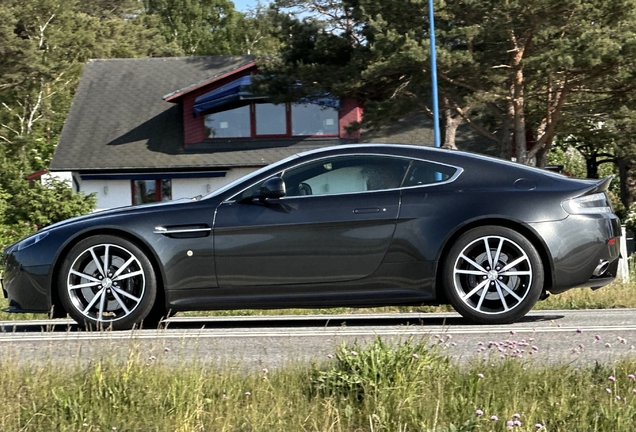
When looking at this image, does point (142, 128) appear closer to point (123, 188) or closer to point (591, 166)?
point (123, 188)

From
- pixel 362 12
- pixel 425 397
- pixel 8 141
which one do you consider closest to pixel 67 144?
pixel 362 12

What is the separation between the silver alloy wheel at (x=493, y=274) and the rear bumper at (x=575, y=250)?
209mm

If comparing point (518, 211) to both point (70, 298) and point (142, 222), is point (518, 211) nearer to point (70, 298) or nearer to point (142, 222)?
point (142, 222)

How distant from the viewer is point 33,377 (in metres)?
5.34

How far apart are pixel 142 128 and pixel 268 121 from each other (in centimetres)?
501

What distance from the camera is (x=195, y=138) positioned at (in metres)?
38.8

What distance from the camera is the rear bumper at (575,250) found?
7492 mm

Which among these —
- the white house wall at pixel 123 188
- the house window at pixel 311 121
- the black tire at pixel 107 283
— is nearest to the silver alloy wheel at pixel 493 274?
the black tire at pixel 107 283

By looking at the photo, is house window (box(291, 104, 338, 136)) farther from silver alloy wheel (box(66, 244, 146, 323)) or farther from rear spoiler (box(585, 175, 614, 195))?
silver alloy wheel (box(66, 244, 146, 323))

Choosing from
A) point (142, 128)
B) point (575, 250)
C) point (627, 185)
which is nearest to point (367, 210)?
point (575, 250)

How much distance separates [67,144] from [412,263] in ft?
109

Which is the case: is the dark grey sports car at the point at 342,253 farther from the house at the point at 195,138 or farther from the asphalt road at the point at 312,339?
the house at the point at 195,138

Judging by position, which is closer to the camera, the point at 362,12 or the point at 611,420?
the point at 611,420

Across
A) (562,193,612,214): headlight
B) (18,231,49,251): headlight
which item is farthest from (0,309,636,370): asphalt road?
(562,193,612,214): headlight
